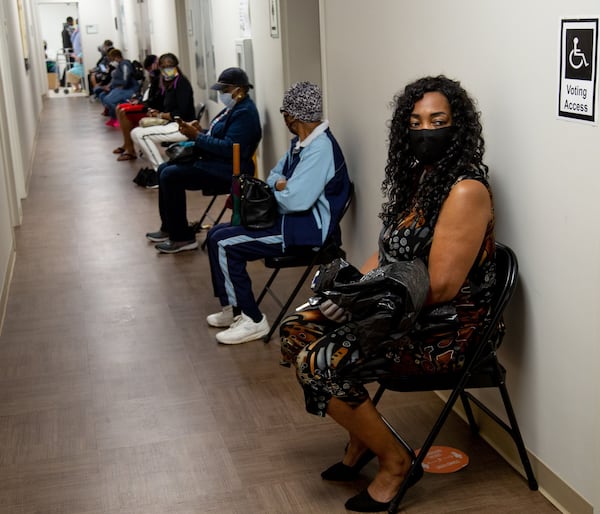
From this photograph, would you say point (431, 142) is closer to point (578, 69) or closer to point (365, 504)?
point (578, 69)

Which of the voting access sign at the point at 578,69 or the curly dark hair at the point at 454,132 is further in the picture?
the curly dark hair at the point at 454,132

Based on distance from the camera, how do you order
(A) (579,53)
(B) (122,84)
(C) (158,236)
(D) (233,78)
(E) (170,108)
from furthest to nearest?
(B) (122,84) < (E) (170,108) < (C) (158,236) < (D) (233,78) < (A) (579,53)

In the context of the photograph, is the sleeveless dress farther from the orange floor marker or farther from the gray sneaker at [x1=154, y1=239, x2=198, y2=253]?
the gray sneaker at [x1=154, y1=239, x2=198, y2=253]

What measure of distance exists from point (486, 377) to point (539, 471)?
40 centimetres

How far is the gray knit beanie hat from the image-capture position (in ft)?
15.2

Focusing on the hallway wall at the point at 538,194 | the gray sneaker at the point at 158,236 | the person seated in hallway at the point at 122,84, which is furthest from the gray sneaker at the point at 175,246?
the person seated in hallway at the point at 122,84

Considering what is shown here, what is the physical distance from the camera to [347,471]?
127 inches

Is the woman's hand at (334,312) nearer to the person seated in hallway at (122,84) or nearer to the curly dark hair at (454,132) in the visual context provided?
the curly dark hair at (454,132)

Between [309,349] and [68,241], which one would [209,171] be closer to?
[68,241]

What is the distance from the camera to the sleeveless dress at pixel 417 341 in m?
2.91

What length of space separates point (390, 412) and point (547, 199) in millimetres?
1356

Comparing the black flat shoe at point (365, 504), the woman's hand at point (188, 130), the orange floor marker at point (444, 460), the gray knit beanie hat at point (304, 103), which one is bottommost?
the orange floor marker at point (444, 460)

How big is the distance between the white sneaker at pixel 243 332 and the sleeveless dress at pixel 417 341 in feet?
5.41

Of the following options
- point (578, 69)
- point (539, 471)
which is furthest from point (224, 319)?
point (578, 69)
